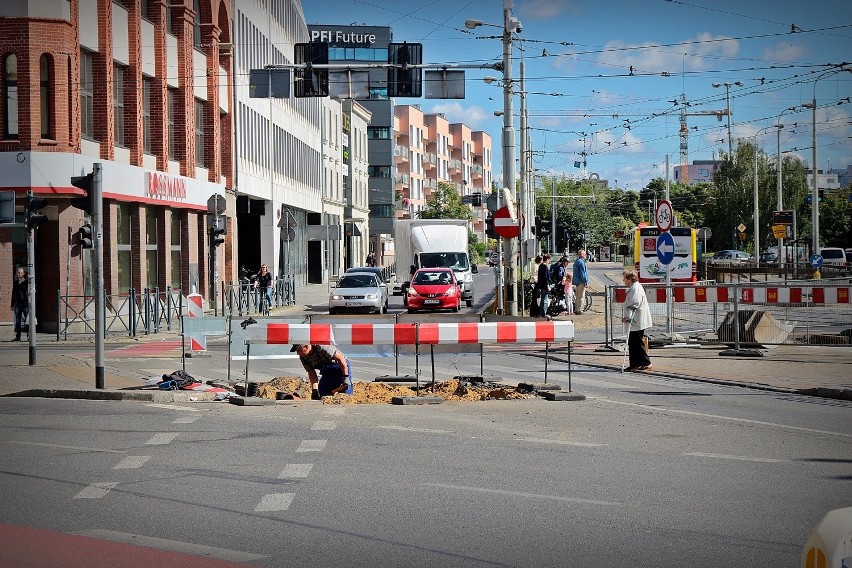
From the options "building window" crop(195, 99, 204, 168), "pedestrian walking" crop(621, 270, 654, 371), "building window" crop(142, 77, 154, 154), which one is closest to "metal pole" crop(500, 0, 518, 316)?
"pedestrian walking" crop(621, 270, 654, 371)

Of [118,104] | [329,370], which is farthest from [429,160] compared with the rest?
[329,370]

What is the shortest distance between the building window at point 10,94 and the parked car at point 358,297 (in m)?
14.5

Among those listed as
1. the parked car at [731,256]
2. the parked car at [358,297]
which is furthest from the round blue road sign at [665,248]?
the parked car at [731,256]

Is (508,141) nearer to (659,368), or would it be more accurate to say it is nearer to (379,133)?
(659,368)

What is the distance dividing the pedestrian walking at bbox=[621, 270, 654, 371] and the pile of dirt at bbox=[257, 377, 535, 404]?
14.5 feet

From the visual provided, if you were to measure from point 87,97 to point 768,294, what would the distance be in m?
20.2

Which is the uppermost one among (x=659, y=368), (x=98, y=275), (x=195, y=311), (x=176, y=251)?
(x=176, y=251)

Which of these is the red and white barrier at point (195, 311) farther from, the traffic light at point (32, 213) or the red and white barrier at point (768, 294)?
the red and white barrier at point (768, 294)

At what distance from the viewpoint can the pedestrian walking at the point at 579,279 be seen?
1468 inches

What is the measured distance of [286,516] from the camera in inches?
340

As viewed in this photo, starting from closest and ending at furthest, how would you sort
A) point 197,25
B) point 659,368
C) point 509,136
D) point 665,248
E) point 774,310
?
point 659,368 < point 774,310 < point 665,248 < point 509,136 < point 197,25

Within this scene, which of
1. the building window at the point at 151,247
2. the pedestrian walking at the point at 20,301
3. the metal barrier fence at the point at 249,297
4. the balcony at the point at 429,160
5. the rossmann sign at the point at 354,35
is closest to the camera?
the pedestrian walking at the point at 20,301

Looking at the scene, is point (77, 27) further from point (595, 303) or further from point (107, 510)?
point (107, 510)

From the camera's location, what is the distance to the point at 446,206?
124 meters
